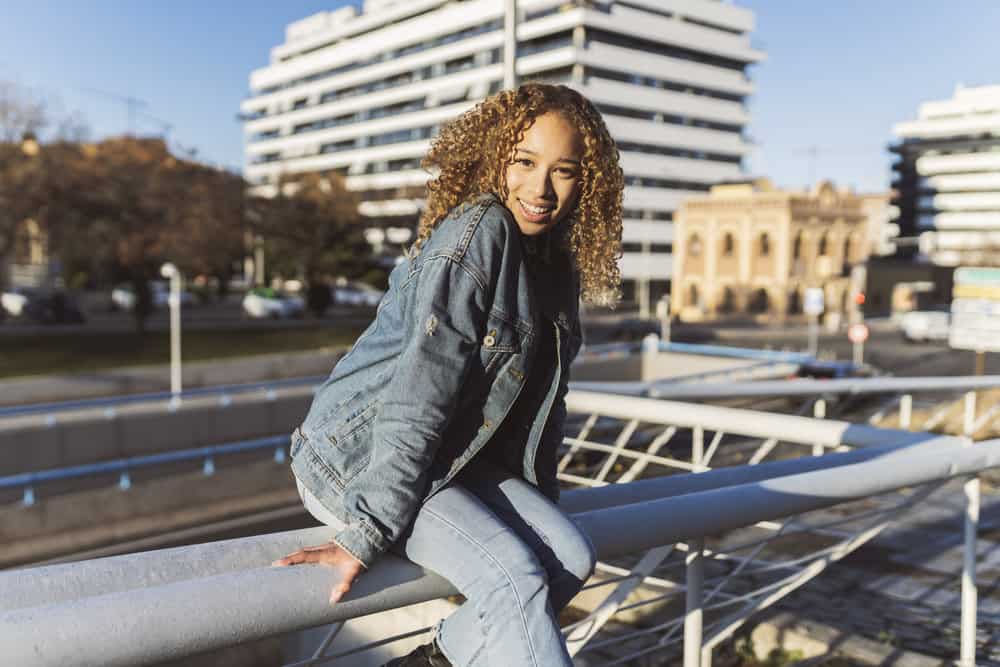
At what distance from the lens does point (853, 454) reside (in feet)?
9.07

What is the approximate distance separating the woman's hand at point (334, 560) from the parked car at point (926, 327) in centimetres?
4724

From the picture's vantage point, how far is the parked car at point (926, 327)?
144ft

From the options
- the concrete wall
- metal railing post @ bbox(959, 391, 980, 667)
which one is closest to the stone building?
the concrete wall

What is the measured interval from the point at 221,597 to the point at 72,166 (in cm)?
3317

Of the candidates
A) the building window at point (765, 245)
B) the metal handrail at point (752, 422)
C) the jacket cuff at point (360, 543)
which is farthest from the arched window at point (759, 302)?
the jacket cuff at point (360, 543)

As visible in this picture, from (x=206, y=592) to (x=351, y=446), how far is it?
1.97 feet

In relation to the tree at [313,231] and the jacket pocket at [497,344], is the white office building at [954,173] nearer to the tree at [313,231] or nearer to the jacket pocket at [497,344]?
the tree at [313,231]

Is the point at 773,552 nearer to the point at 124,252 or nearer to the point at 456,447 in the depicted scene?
the point at 456,447

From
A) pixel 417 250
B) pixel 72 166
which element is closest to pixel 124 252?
pixel 72 166

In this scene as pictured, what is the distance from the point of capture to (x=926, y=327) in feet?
146

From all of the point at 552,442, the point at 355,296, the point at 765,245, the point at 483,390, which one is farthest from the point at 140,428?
the point at 765,245

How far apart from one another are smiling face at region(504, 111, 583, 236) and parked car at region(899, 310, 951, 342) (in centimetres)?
4651

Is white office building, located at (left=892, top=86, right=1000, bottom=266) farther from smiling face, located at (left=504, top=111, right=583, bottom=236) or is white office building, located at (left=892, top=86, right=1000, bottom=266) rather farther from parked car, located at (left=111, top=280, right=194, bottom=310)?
smiling face, located at (left=504, top=111, right=583, bottom=236)

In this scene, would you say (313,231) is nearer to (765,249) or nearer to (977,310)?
(977,310)
